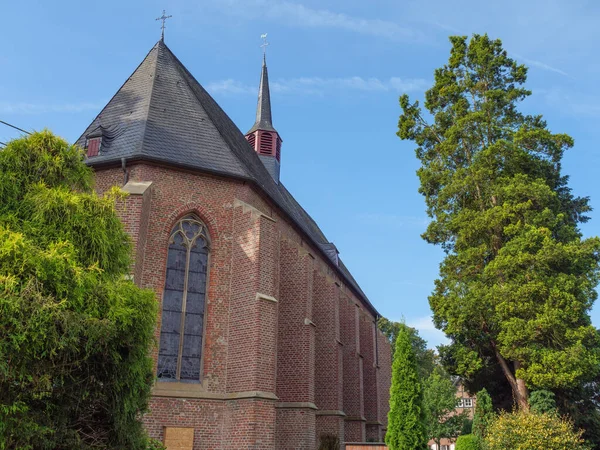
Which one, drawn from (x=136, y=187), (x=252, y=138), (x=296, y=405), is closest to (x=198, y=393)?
(x=296, y=405)

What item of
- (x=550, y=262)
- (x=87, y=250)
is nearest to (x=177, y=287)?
(x=87, y=250)

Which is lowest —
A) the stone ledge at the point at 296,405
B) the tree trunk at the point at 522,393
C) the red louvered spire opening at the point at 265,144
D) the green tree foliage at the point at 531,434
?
the green tree foliage at the point at 531,434

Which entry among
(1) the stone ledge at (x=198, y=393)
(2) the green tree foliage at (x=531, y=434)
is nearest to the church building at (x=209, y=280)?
(1) the stone ledge at (x=198, y=393)

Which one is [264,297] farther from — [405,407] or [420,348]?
[420,348]

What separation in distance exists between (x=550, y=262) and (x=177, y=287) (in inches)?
467

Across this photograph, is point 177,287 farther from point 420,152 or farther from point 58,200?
point 420,152

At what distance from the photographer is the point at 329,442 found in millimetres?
16297

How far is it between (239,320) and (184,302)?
4.65ft

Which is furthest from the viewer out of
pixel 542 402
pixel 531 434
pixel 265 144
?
pixel 265 144

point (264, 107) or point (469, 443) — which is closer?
point (469, 443)

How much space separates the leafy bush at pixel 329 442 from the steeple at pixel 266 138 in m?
13.5

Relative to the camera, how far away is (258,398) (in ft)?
41.3

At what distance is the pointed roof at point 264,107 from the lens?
2864cm

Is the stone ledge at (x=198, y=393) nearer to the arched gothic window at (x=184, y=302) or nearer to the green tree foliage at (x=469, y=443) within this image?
the arched gothic window at (x=184, y=302)
